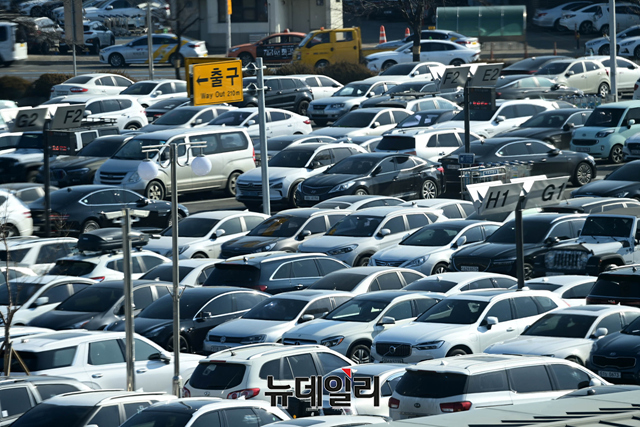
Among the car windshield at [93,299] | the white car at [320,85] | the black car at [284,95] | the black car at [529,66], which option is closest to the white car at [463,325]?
the car windshield at [93,299]

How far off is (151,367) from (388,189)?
1338 centimetres

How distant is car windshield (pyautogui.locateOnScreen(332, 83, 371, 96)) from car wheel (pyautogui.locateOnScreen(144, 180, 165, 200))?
497 inches

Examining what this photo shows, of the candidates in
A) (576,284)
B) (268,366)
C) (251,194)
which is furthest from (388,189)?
(268,366)

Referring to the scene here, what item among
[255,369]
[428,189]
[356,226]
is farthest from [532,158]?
[255,369]

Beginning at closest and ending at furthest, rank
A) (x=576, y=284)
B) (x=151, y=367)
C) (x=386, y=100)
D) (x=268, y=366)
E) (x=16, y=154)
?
1. (x=268, y=366)
2. (x=151, y=367)
3. (x=576, y=284)
4. (x=16, y=154)
5. (x=386, y=100)

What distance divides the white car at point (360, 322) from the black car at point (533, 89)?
72.1ft

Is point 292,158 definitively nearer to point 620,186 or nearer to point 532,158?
point 532,158

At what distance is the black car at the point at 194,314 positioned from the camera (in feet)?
54.5

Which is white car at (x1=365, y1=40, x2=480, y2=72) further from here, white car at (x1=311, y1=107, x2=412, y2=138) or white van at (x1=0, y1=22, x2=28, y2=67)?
white van at (x1=0, y1=22, x2=28, y2=67)

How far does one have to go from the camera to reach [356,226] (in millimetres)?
22031

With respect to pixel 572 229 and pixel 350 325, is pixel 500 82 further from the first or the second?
pixel 350 325

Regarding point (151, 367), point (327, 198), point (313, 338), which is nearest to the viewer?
point (151, 367)

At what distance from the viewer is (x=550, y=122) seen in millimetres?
31406

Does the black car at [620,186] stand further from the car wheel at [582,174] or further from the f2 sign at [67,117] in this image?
the f2 sign at [67,117]
